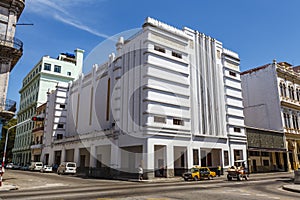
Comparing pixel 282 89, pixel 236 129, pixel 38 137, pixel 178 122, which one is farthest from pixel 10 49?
pixel 282 89

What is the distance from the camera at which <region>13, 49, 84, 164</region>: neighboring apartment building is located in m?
Result: 64.4

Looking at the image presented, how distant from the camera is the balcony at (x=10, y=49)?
2612 centimetres

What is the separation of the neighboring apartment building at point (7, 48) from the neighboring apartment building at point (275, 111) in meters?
35.9

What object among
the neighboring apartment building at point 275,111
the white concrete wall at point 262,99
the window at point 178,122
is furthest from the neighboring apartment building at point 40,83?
the neighboring apartment building at point 275,111

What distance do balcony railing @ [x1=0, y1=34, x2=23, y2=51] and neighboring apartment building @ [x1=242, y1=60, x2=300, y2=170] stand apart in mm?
36769

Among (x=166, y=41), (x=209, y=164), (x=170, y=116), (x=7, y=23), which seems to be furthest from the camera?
(x=209, y=164)

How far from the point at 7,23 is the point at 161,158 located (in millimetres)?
23588

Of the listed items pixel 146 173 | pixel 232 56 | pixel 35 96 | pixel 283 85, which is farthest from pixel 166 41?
pixel 35 96

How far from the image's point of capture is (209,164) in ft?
126

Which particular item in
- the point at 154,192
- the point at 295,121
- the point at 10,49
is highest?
the point at 10,49

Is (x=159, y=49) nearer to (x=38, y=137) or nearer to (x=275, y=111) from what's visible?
(x=275, y=111)

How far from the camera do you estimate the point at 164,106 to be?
3195 centimetres

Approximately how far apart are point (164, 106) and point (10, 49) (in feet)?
60.0

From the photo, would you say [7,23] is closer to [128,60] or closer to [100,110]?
[128,60]
